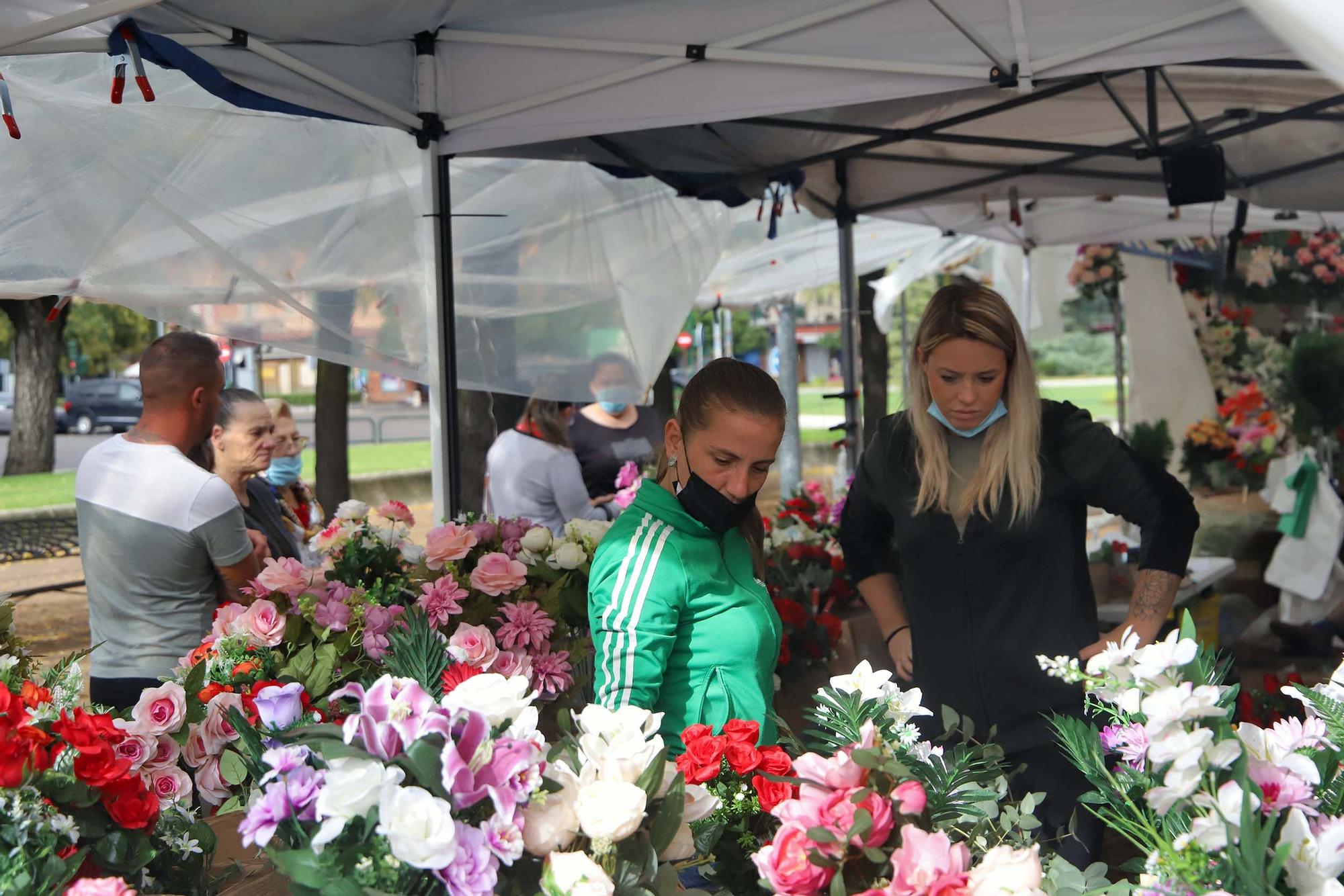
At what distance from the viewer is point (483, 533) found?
9.81 ft

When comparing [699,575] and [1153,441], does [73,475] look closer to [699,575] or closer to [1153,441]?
[1153,441]

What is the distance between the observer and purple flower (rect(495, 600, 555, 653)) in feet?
8.60

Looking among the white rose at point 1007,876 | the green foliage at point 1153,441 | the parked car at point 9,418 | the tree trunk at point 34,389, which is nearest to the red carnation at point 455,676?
the white rose at point 1007,876

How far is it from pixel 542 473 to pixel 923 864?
3.76m

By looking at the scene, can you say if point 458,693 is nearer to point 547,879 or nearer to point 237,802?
point 547,879

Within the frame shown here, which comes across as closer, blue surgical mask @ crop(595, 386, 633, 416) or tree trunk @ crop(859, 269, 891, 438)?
blue surgical mask @ crop(595, 386, 633, 416)

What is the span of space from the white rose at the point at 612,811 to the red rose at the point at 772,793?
0.71 feet

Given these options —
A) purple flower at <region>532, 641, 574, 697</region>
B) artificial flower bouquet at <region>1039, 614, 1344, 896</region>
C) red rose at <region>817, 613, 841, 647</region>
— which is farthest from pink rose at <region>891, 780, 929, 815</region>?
→ red rose at <region>817, 613, 841, 647</region>

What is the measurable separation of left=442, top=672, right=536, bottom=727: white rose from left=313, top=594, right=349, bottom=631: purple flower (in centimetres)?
152

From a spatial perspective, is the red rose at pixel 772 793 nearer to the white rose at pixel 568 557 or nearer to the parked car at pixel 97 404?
the white rose at pixel 568 557

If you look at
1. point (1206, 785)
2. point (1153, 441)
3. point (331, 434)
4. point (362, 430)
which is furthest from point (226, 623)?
point (362, 430)

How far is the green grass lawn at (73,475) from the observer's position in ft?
40.8

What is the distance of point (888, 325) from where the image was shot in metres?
9.90

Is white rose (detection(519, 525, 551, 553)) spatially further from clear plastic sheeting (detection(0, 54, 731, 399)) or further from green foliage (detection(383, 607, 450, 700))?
green foliage (detection(383, 607, 450, 700))
